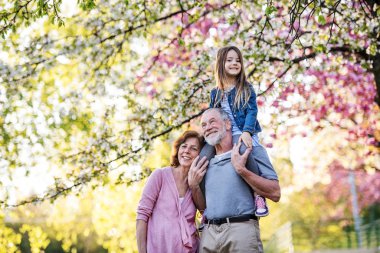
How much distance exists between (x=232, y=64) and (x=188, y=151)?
76 cm

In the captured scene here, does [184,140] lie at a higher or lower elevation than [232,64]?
lower

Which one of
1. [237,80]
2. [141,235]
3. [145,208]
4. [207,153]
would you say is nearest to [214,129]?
[207,153]

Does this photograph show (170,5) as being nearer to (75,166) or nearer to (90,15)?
(90,15)

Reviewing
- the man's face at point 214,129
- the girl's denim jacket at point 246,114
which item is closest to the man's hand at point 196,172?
the man's face at point 214,129

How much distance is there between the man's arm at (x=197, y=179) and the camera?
505cm

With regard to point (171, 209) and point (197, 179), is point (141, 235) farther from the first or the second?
point (197, 179)

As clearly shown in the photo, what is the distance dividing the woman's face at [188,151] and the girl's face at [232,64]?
599 mm

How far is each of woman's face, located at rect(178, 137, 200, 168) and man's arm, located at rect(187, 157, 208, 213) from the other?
0.54ft

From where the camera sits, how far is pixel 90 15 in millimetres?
9188

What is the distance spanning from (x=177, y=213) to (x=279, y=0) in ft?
12.0

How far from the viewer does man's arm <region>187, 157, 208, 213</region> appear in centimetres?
505

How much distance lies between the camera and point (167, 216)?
5230 mm

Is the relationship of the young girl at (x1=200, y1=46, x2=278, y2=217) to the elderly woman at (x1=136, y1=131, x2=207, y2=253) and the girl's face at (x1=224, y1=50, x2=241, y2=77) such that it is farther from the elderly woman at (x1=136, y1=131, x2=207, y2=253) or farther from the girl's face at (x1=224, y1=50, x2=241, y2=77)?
the elderly woman at (x1=136, y1=131, x2=207, y2=253)

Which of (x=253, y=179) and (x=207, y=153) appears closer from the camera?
(x=253, y=179)
